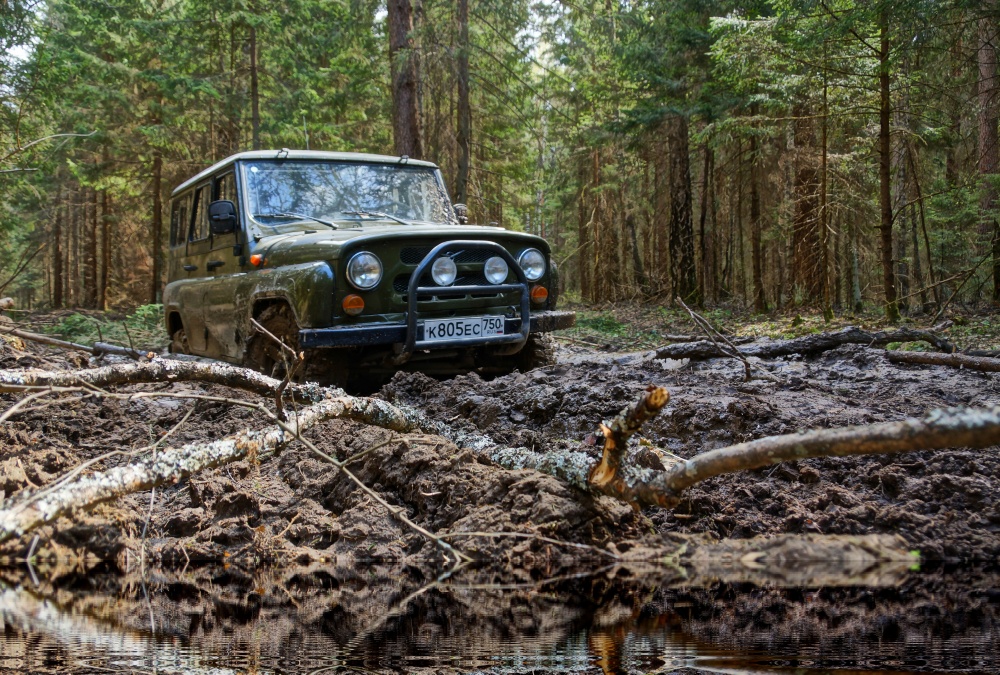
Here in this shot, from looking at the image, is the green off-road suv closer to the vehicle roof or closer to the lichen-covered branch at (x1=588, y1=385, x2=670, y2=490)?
the vehicle roof

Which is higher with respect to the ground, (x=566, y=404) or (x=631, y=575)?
(x=566, y=404)

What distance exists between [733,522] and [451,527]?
1029 millimetres

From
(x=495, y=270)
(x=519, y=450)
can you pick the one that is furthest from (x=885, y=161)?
(x=519, y=450)

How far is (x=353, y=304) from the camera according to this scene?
4996mm

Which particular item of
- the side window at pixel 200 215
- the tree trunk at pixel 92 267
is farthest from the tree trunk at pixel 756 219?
the tree trunk at pixel 92 267

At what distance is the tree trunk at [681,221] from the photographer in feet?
56.5

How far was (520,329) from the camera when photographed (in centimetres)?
565

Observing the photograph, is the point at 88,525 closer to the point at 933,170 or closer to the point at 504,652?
the point at 504,652

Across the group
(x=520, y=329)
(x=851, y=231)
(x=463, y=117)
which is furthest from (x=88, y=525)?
(x=851, y=231)

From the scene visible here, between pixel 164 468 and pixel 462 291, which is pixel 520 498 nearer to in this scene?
pixel 164 468

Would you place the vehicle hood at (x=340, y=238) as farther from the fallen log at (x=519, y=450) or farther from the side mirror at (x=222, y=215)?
the fallen log at (x=519, y=450)

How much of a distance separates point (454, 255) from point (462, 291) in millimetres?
253

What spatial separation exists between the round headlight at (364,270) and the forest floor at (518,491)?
1.02 meters

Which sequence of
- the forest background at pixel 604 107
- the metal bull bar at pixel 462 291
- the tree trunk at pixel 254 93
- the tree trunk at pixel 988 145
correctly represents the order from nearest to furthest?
the metal bull bar at pixel 462 291, the forest background at pixel 604 107, the tree trunk at pixel 988 145, the tree trunk at pixel 254 93
